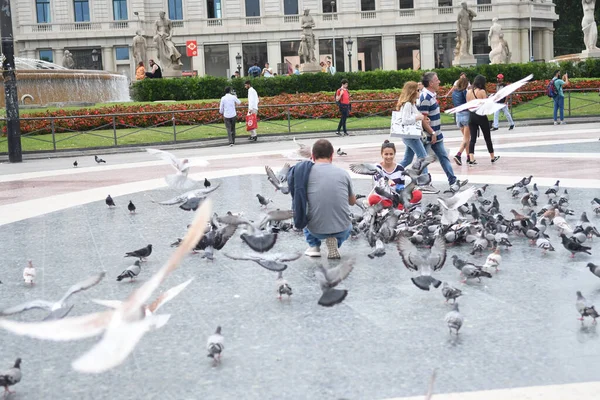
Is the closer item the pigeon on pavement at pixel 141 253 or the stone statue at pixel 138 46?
the pigeon on pavement at pixel 141 253

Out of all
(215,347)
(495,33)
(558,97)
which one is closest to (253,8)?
(495,33)

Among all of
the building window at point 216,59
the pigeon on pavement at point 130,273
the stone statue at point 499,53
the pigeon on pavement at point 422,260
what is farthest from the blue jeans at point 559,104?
the building window at point 216,59

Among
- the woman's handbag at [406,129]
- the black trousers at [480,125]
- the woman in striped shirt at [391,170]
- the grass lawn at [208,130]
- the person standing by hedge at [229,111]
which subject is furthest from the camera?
the grass lawn at [208,130]

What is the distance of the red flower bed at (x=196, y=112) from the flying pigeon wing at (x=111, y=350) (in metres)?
20.9

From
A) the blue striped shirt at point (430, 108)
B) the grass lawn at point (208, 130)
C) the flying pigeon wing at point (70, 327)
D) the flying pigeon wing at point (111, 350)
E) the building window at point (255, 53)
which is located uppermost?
the building window at point (255, 53)

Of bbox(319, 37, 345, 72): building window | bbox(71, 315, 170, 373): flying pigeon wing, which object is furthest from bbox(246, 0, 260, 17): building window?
bbox(71, 315, 170, 373): flying pigeon wing

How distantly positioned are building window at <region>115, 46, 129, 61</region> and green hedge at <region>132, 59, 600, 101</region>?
29.2 meters

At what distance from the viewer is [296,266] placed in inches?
260

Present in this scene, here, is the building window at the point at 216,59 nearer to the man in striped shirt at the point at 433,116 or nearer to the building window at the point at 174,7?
the building window at the point at 174,7

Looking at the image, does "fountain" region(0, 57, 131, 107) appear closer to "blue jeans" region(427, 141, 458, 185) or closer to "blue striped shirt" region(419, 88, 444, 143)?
"blue striped shirt" region(419, 88, 444, 143)

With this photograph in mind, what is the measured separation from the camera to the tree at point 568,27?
222ft

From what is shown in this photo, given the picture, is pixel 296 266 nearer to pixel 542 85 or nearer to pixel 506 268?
pixel 506 268

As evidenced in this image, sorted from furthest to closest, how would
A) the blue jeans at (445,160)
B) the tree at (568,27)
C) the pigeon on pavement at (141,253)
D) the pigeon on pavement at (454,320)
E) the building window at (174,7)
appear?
the tree at (568,27) < the building window at (174,7) < the blue jeans at (445,160) < the pigeon on pavement at (141,253) < the pigeon on pavement at (454,320)

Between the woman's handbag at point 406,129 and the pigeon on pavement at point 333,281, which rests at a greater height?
the woman's handbag at point 406,129
